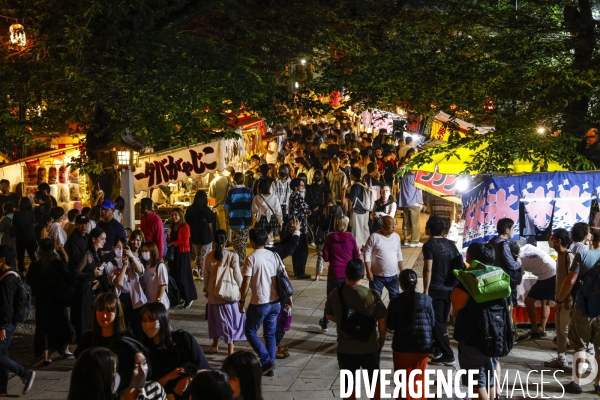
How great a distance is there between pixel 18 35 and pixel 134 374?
10563mm

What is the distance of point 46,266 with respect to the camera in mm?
9836

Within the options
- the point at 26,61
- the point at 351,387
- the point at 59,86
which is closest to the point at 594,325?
the point at 351,387

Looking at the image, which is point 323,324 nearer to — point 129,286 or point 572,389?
point 129,286

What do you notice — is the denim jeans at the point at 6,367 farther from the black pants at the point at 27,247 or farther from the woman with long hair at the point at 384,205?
the woman with long hair at the point at 384,205

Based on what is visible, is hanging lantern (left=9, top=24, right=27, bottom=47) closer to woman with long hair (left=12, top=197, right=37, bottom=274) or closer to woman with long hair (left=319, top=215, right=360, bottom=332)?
woman with long hair (left=12, top=197, right=37, bottom=274)

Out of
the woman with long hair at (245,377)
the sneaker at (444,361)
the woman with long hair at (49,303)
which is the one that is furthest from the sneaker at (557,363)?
the woman with long hair at (49,303)

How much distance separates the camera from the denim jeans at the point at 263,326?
899 centimetres

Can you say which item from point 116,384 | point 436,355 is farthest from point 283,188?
point 116,384

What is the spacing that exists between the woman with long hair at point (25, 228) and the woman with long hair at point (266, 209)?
172 inches

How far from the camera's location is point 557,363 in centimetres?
929

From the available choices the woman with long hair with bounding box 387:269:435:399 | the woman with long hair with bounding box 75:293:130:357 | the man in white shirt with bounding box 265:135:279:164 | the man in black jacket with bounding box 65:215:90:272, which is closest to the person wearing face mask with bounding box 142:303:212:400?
the woman with long hair with bounding box 75:293:130:357

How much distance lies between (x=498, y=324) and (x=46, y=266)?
5.63m

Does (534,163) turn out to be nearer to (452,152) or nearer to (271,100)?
(452,152)

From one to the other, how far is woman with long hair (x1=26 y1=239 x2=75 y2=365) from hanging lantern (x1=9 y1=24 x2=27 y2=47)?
5897 millimetres
